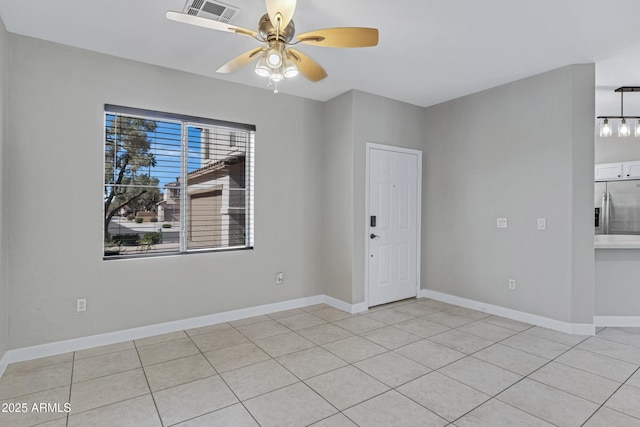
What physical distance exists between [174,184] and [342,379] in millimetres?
2592

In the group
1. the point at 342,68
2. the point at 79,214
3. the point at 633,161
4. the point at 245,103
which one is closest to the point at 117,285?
→ the point at 79,214

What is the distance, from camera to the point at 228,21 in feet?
8.66

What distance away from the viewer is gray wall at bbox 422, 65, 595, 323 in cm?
347

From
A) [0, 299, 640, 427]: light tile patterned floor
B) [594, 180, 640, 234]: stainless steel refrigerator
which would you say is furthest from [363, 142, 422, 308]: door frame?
[594, 180, 640, 234]: stainless steel refrigerator

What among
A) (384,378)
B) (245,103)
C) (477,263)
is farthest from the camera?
(477,263)

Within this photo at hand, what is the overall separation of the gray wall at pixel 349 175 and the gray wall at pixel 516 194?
2.88ft

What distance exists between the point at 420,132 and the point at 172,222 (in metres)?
3.57

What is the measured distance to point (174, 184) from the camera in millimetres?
3656

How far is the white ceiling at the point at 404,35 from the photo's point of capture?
2486 millimetres

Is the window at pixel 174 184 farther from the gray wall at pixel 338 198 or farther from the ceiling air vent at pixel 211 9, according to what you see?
the ceiling air vent at pixel 211 9

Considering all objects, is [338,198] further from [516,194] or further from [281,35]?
[281,35]

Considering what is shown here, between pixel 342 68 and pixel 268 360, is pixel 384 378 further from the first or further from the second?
pixel 342 68

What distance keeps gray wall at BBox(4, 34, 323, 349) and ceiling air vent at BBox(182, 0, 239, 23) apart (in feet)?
4.01

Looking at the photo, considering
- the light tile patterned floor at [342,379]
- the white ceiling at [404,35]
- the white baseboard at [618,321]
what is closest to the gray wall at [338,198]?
the white ceiling at [404,35]
